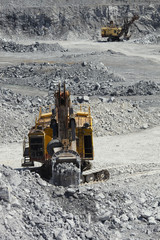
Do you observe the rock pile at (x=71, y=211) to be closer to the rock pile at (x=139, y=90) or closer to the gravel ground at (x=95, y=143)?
the gravel ground at (x=95, y=143)

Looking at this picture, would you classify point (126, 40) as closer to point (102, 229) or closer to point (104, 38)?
point (104, 38)

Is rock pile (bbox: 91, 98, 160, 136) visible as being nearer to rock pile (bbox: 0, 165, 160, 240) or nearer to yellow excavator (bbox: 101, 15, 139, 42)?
rock pile (bbox: 0, 165, 160, 240)

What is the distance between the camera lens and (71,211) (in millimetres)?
12758

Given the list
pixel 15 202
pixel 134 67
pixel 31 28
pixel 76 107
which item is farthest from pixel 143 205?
pixel 31 28

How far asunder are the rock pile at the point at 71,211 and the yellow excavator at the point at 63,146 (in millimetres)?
693

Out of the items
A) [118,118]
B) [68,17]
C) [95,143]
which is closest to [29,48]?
[68,17]

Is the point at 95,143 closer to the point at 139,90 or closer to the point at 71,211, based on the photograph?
the point at 139,90

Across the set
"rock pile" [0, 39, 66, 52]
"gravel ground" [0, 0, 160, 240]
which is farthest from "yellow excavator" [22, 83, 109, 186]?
"rock pile" [0, 39, 66, 52]

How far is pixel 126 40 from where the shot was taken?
65.4 m

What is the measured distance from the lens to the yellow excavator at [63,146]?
14516 millimetres

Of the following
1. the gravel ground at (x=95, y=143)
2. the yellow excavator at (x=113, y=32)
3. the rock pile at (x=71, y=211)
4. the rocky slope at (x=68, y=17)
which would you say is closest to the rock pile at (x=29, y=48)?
the gravel ground at (x=95, y=143)

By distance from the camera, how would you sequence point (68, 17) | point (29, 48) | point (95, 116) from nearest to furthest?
point (95, 116) → point (29, 48) → point (68, 17)

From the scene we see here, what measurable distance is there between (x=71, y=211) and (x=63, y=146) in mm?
2510

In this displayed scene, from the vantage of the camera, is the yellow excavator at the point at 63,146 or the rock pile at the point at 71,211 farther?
the yellow excavator at the point at 63,146
